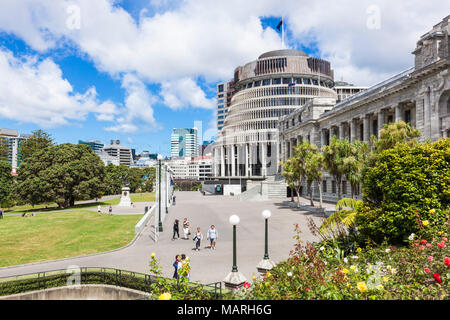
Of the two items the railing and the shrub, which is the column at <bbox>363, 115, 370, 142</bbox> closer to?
the shrub

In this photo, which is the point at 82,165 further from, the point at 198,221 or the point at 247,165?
the point at 247,165

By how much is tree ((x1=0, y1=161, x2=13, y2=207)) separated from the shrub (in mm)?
66804

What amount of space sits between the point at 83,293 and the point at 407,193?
49.8 ft

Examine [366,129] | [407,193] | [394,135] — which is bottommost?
[407,193]

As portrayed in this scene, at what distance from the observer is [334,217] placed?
51.5 ft

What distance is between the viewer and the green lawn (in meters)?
20.8

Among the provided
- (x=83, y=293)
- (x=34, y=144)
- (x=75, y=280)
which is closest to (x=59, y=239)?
(x=75, y=280)

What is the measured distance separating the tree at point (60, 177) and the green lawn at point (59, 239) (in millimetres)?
20158

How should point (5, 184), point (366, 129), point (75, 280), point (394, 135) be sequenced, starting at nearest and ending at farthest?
point (75, 280), point (394, 135), point (366, 129), point (5, 184)

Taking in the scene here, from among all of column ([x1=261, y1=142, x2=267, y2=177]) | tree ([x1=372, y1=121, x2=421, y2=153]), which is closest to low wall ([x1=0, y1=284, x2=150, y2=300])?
tree ([x1=372, y1=121, x2=421, y2=153])

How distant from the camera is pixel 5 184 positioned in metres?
60.6

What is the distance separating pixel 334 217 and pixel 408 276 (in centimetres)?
735

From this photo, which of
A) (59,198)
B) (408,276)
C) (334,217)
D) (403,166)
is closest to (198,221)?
(334,217)

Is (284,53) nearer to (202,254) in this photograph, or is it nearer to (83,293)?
(202,254)
